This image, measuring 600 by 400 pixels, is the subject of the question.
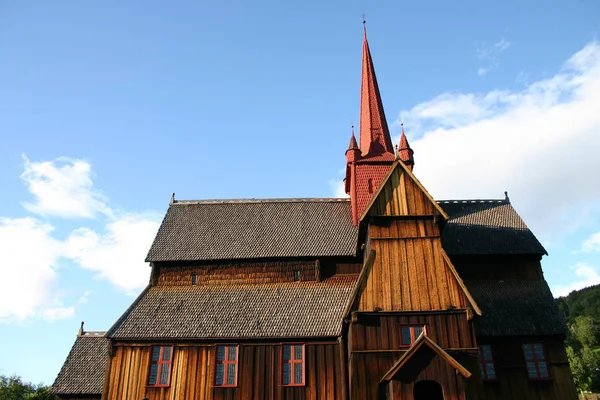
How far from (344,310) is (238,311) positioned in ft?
17.5

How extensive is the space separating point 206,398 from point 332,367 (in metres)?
5.92

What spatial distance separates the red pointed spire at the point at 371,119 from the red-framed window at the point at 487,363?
1330 cm

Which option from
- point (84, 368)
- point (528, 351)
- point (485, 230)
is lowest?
point (84, 368)

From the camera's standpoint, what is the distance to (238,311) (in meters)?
→ 23.5

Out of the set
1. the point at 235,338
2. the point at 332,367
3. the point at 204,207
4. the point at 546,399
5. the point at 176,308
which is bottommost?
the point at 546,399

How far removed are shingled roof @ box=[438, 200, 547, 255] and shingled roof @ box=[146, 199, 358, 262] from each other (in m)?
5.90

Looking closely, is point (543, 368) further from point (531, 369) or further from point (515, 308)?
point (515, 308)

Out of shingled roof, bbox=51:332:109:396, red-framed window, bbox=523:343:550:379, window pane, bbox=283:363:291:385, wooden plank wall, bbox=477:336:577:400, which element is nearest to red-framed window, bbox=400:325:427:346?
wooden plank wall, bbox=477:336:577:400

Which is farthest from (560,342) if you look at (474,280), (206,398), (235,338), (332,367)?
(206,398)

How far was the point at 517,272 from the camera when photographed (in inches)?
1003

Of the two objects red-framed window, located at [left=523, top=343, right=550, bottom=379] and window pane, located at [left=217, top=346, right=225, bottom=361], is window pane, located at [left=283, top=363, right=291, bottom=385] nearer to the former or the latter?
window pane, located at [left=217, top=346, right=225, bottom=361]

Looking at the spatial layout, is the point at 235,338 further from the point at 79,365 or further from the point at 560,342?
the point at 560,342

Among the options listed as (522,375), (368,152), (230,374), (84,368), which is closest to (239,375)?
(230,374)

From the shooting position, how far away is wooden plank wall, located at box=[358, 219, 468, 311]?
1966cm
